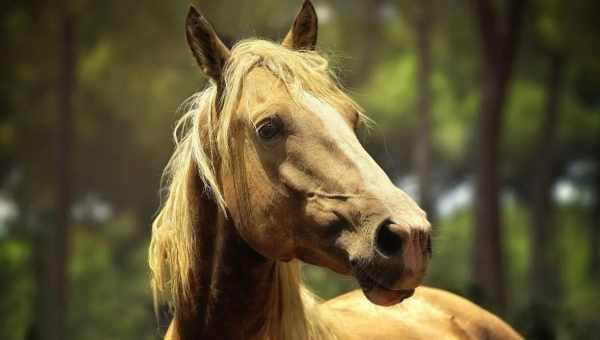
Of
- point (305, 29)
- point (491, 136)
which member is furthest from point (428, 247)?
point (491, 136)

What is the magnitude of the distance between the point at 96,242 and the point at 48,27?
12.2 meters

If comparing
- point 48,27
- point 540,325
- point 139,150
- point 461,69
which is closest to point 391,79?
point 461,69

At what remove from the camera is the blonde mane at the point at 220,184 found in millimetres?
3492

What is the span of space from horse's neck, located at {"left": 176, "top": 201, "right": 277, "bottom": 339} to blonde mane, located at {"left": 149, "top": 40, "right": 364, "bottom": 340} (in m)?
0.04

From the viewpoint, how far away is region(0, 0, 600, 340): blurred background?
45.4 ft

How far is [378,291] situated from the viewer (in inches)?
120

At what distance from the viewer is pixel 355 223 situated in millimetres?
3088

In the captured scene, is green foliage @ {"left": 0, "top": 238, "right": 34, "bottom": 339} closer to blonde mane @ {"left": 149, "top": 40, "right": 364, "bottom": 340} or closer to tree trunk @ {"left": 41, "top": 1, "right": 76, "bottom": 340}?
tree trunk @ {"left": 41, "top": 1, "right": 76, "bottom": 340}

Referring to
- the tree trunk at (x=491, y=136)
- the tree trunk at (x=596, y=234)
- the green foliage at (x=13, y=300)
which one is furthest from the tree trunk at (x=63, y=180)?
the tree trunk at (x=596, y=234)

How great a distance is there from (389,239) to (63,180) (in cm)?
1257

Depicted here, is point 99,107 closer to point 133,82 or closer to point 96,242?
point 133,82

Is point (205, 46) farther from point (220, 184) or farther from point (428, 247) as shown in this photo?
point (428, 247)

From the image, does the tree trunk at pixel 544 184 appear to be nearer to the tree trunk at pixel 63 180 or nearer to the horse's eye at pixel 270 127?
the tree trunk at pixel 63 180

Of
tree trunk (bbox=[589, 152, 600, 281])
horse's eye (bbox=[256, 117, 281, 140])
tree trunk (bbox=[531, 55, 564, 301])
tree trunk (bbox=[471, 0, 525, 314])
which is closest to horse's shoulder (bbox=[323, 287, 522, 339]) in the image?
horse's eye (bbox=[256, 117, 281, 140])
